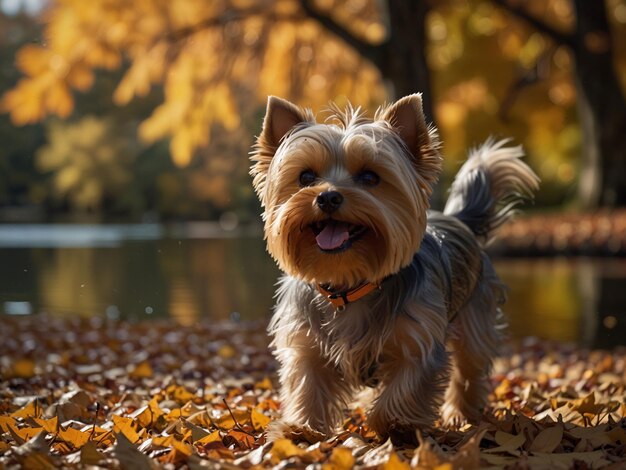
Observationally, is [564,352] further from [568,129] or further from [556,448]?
[568,129]

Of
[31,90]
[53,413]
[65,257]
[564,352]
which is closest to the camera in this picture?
[53,413]

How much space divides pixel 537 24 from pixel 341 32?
7634 mm

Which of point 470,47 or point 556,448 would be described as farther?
point 470,47

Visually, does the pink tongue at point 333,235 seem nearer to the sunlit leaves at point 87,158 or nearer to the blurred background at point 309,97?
the blurred background at point 309,97

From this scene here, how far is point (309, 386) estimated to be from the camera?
4.25 metres

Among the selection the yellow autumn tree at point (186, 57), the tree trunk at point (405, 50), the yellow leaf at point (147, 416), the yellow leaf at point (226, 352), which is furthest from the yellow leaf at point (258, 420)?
the yellow autumn tree at point (186, 57)

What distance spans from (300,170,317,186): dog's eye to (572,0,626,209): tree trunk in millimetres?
18630

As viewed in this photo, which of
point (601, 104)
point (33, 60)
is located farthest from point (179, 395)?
point (601, 104)

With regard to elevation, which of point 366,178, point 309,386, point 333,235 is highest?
point 366,178

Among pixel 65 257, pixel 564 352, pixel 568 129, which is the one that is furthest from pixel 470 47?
pixel 564 352

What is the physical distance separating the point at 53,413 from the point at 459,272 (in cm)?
229

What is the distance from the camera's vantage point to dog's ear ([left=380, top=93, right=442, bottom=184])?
4.15 meters

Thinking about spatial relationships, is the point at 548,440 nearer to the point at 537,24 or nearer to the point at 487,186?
the point at 487,186

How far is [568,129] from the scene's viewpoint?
29.8 m
